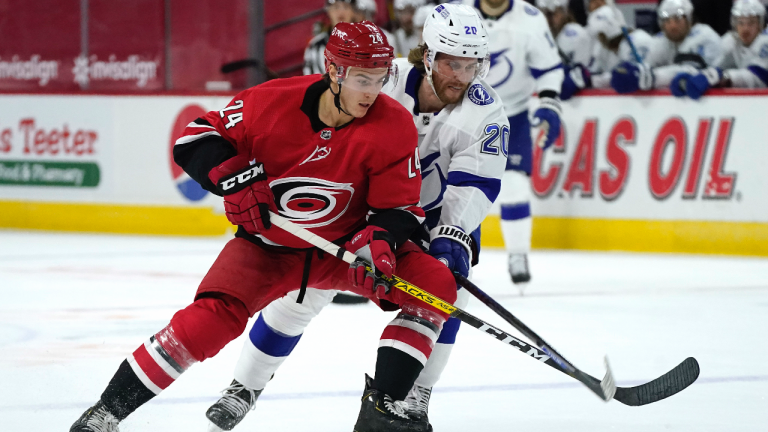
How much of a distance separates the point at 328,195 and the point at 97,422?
0.69m

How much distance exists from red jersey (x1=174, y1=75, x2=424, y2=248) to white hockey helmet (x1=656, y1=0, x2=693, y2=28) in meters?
4.87

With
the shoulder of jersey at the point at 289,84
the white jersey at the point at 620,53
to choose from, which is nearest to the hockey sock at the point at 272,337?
the shoulder of jersey at the point at 289,84

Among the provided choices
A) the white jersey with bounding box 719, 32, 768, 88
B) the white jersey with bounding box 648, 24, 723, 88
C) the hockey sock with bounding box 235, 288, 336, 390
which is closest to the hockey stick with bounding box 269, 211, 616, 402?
the hockey sock with bounding box 235, 288, 336, 390

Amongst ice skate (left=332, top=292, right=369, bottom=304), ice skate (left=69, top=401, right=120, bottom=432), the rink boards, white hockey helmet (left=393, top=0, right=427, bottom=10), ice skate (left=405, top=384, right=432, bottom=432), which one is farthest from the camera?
white hockey helmet (left=393, top=0, right=427, bottom=10)

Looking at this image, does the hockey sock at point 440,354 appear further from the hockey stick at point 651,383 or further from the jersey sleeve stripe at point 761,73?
the jersey sleeve stripe at point 761,73

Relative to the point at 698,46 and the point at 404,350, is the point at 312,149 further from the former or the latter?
the point at 698,46

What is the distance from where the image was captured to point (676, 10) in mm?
6652

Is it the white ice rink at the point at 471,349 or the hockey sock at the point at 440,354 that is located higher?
the hockey sock at the point at 440,354

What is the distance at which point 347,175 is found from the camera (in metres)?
2.25

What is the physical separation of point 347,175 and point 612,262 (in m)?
3.91

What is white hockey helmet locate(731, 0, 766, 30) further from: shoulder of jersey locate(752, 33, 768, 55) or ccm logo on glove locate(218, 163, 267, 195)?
ccm logo on glove locate(218, 163, 267, 195)

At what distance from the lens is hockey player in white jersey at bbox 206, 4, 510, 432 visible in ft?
7.94

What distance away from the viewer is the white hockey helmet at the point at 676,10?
21.8 ft

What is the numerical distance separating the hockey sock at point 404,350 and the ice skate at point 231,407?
354 millimetres
